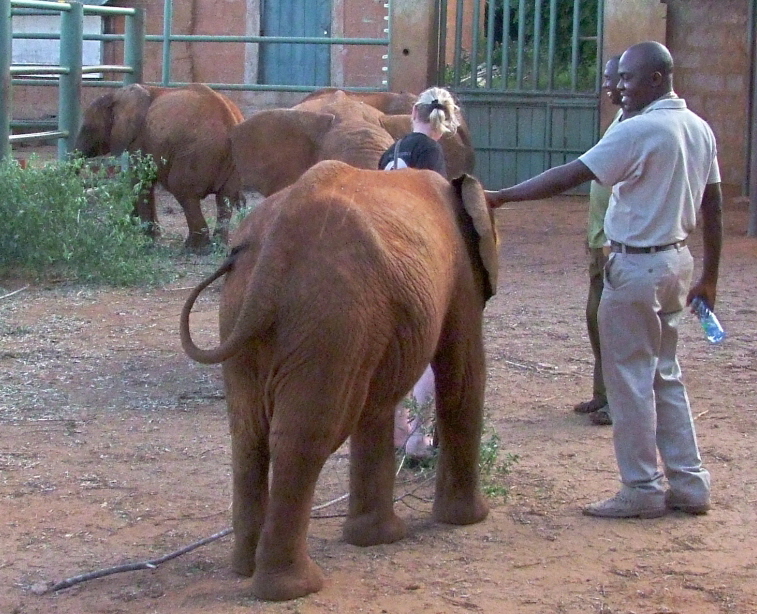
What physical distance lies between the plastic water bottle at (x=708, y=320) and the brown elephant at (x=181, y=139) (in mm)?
7388

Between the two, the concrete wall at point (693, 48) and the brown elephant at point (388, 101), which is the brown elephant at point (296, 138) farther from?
the concrete wall at point (693, 48)

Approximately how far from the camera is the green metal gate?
15.8 m

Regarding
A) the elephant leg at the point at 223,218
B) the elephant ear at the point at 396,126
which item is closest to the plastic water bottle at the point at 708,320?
the elephant ear at the point at 396,126

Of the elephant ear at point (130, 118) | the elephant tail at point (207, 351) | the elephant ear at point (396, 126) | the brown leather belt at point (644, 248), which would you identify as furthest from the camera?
the elephant ear at point (130, 118)

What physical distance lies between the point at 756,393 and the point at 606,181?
110 inches

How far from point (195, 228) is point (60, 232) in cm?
212

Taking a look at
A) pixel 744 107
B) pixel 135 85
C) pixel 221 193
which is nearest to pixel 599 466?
pixel 221 193

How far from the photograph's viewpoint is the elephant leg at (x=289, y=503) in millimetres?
3740

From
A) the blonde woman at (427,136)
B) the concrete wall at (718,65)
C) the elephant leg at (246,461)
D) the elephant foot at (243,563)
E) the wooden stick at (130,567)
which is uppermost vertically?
the concrete wall at (718,65)

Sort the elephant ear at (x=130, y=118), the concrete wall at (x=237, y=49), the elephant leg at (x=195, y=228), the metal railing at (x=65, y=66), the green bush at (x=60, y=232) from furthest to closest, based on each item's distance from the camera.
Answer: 1. the concrete wall at (x=237, y=49)
2. the elephant ear at (x=130, y=118)
3. the elephant leg at (x=195, y=228)
4. the metal railing at (x=65, y=66)
5. the green bush at (x=60, y=232)

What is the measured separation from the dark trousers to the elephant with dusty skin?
210 centimetres

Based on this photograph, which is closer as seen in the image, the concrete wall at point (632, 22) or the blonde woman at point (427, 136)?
the blonde woman at point (427, 136)

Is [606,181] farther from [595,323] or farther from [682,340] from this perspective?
[682,340]

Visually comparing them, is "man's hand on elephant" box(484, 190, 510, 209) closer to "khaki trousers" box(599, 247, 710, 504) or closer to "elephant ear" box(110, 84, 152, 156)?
"khaki trousers" box(599, 247, 710, 504)
